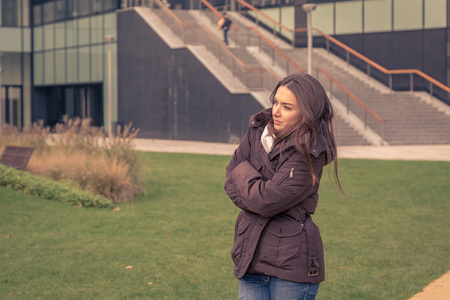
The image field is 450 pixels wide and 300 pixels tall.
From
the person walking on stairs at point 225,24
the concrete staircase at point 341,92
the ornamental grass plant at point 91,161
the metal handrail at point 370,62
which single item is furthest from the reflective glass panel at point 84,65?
the ornamental grass plant at point 91,161

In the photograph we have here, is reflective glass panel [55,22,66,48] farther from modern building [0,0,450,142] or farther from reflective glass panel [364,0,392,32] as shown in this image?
reflective glass panel [364,0,392,32]

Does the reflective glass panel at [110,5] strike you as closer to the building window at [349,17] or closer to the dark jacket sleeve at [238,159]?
the building window at [349,17]

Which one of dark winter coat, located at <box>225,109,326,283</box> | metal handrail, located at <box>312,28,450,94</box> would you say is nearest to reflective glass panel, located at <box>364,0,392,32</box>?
metal handrail, located at <box>312,28,450,94</box>

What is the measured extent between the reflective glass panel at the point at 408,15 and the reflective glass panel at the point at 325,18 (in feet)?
11.6

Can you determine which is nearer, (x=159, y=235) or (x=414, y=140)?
(x=159, y=235)

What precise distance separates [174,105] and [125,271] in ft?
82.2

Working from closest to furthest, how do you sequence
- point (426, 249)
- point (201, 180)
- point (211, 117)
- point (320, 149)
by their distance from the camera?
point (320, 149) < point (426, 249) < point (201, 180) < point (211, 117)

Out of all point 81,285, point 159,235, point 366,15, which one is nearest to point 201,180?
point 159,235

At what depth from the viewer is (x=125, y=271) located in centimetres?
764

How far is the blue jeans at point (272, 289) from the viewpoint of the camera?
3.23 metres

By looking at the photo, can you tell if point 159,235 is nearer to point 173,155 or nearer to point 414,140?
point 173,155

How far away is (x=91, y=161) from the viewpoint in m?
13.0

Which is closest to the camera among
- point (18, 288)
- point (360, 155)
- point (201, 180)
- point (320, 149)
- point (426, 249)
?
point (320, 149)

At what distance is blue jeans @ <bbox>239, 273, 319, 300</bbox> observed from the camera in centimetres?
323
